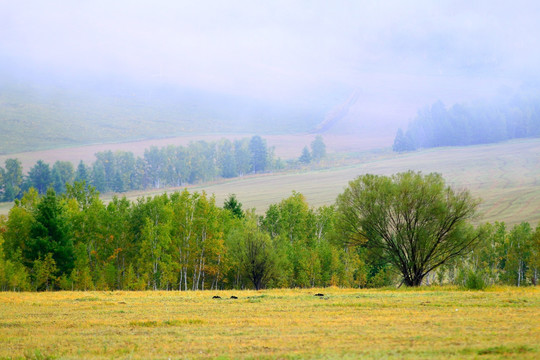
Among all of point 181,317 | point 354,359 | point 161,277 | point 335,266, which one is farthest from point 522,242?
point 354,359

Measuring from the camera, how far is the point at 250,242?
65.4 metres

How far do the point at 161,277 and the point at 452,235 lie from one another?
35.5m

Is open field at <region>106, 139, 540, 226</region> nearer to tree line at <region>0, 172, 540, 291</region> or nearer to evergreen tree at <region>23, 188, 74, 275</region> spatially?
tree line at <region>0, 172, 540, 291</region>

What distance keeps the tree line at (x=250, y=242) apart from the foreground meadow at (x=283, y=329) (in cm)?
1490

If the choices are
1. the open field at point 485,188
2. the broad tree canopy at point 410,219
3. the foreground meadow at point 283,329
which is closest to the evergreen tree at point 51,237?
the foreground meadow at point 283,329

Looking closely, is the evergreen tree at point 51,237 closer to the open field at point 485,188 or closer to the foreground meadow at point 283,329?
the foreground meadow at point 283,329

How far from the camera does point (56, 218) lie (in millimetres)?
64125

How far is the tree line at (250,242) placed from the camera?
52.6m

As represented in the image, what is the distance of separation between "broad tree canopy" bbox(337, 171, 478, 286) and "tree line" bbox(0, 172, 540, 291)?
0.33 feet

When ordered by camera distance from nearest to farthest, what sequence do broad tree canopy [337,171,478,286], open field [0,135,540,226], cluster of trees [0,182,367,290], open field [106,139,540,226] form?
broad tree canopy [337,171,478,286], cluster of trees [0,182,367,290], open field [106,139,540,226], open field [0,135,540,226]

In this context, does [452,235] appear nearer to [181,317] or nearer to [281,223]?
[181,317]

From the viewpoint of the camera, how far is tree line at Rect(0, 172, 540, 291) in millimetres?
52625

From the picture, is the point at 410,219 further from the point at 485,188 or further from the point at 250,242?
the point at 485,188

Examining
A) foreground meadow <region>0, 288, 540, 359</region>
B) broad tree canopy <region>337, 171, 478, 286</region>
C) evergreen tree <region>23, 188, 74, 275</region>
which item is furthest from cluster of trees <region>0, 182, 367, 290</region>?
foreground meadow <region>0, 288, 540, 359</region>
